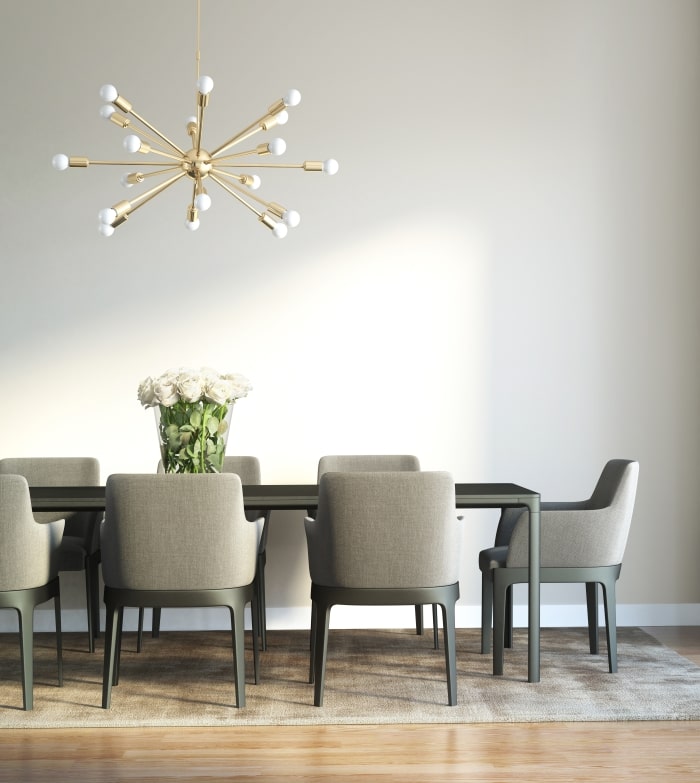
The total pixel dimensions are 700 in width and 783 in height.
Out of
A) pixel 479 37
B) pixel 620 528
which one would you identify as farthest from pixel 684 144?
pixel 620 528

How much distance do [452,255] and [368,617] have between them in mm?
1820

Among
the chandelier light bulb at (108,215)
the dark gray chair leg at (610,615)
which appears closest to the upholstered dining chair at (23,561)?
the chandelier light bulb at (108,215)

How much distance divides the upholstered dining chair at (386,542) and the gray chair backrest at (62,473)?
1.50 meters

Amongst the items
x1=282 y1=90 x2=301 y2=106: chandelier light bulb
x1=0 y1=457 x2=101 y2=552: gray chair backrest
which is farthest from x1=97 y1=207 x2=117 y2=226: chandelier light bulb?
x1=0 y1=457 x2=101 y2=552: gray chair backrest

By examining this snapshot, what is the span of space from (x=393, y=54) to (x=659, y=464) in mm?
2403

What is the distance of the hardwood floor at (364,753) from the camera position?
8.69ft

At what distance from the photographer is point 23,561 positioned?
3.21m

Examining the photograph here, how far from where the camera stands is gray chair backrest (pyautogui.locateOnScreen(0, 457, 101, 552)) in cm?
424

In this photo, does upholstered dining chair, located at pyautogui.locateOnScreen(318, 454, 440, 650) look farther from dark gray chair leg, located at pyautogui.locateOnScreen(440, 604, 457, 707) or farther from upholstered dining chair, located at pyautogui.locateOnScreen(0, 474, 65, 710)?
upholstered dining chair, located at pyautogui.locateOnScreen(0, 474, 65, 710)

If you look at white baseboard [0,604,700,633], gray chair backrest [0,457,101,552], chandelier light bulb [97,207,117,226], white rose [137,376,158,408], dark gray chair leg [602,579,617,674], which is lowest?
white baseboard [0,604,700,633]

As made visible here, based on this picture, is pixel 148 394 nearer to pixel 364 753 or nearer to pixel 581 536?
pixel 364 753

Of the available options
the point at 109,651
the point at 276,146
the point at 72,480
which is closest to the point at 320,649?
the point at 109,651

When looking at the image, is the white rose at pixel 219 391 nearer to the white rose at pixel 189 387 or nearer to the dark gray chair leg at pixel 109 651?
the white rose at pixel 189 387

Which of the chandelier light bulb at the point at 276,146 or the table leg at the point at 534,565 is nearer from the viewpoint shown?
the chandelier light bulb at the point at 276,146
